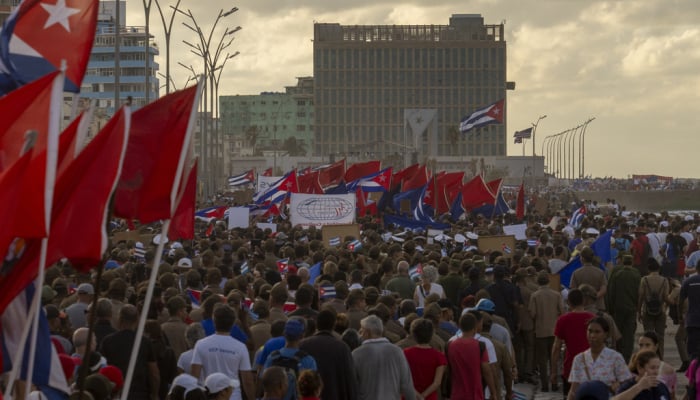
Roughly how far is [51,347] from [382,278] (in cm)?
898

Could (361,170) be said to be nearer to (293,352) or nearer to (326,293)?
(326,293)

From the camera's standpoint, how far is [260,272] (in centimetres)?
1727

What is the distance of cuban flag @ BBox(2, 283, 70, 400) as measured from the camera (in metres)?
7.45

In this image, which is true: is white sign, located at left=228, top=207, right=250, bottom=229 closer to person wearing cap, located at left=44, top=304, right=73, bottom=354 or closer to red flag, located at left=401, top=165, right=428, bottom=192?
red flag, located at left=401, top=165, right=428, bottom=192

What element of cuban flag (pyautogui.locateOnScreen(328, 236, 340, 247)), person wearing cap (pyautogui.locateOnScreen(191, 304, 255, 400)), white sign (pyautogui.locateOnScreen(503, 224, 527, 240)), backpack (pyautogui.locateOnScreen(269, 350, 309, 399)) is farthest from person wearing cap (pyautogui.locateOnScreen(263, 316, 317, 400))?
white sign (pyautogui.locateOnScreen(503, 224, 527, 240))

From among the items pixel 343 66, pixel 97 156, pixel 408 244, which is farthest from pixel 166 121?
pixel 343 66

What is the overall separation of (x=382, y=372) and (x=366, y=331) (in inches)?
13.6

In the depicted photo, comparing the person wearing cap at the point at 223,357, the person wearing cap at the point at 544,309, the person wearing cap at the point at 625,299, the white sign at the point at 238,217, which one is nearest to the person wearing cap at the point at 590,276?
the person wearing cap at the point at 625,299

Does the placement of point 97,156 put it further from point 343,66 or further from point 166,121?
point 343,66

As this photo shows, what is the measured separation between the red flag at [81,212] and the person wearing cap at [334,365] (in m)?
3.32

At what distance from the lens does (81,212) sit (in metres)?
7.04

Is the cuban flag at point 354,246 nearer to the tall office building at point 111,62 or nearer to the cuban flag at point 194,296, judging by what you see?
the cuban flag at point 194,296

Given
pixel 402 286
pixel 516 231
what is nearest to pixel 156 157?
Answer: pixel 402 286

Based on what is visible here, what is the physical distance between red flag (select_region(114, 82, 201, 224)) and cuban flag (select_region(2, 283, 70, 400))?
0.72 m
